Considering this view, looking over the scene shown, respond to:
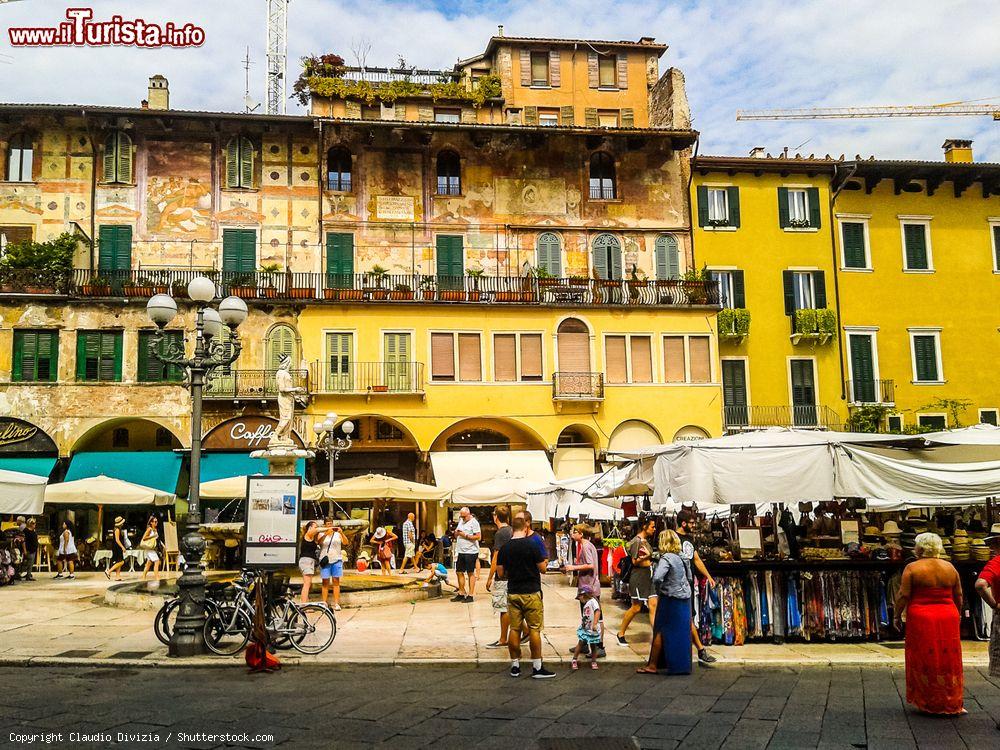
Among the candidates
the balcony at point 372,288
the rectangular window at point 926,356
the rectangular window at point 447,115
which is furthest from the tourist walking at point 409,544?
the rectangular window at point 926,356

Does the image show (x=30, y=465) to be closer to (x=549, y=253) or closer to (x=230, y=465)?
(x=230, y=465)

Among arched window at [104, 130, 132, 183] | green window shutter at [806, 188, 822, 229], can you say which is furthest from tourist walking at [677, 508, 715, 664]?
arched window at [104, 130, 132, 183]

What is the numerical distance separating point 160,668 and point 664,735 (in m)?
6.57

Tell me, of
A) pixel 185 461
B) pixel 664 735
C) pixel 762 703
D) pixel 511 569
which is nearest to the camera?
pixel 664 735

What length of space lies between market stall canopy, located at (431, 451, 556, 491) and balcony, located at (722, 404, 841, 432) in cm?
724

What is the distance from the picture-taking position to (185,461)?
31.4 metres

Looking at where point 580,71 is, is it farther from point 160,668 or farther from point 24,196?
point 160,668

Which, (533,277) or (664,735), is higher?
(533,277)

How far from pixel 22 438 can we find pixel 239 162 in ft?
38.9

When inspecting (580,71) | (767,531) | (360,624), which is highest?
(580,71)

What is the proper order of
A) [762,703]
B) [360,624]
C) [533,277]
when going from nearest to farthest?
[762,703] → [360,624] → [533,277]

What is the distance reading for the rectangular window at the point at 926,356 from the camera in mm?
35844

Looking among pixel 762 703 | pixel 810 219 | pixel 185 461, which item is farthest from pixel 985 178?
pixel 762 703

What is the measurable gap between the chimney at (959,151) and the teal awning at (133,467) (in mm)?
32700
